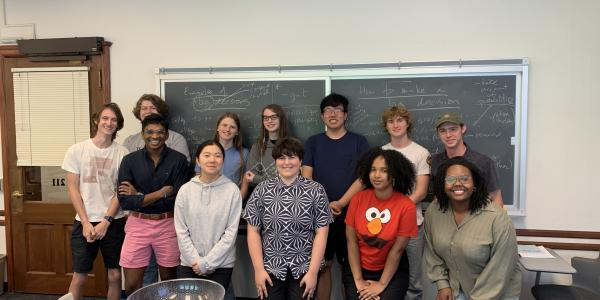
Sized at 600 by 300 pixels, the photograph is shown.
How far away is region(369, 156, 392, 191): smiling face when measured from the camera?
6.78 feet

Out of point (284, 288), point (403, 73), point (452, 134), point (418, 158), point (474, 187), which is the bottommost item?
point (284, 288)

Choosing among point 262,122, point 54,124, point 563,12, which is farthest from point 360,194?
point 54,124

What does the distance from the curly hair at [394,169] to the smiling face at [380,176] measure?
19 millimetres

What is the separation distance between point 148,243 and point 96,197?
0.51 metres

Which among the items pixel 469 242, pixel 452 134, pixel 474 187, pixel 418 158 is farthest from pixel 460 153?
pixel 469 242

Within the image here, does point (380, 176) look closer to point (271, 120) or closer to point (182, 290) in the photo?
point (271, 120)

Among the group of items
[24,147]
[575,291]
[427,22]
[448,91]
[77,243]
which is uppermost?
[427,22]

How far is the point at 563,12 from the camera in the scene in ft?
8.96

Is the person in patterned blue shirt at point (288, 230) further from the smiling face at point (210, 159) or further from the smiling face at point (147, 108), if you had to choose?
the smiling face at point (147, 108)

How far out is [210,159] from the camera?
2209 mm

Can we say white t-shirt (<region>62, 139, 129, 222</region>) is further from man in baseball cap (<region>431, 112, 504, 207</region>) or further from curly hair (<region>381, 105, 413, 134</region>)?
man in baseball cap (<region>431, 112, 504, 207</region>)

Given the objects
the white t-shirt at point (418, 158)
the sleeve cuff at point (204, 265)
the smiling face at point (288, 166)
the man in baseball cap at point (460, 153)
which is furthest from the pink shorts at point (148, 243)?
the man in baseball cap at point (460, 153)

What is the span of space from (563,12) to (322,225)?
89.9 inches

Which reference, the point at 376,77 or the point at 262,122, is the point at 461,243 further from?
the point at 262,122
